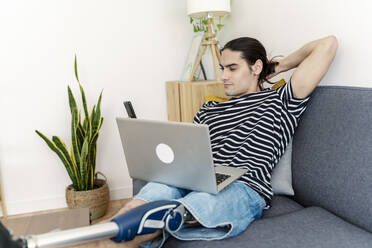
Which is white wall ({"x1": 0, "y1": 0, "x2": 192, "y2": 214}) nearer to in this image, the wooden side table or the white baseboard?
the white baseboard

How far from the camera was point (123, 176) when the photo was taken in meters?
2.86

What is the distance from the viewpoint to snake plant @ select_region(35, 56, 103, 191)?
237 cm

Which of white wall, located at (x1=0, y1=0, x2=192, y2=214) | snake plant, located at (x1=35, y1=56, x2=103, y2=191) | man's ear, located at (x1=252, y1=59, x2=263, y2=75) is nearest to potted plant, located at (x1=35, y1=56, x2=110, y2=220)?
snake plant, located at (x1=35, y1=56, x2=103, y2=191)

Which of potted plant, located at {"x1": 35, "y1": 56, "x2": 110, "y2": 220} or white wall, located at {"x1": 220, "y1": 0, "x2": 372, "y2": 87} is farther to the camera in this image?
potted plant, located at {"x1": 35, "y1": 56, "x2": 110, "y2": 220}

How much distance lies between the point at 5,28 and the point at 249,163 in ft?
6.45

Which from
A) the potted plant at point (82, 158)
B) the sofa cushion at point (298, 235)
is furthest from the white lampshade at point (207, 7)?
the sofa cushion at point (298, 235)

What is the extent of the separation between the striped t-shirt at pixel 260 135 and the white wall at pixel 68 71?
127 centimetres

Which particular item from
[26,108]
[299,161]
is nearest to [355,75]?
[299,161]

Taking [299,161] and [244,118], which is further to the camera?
[244,118]

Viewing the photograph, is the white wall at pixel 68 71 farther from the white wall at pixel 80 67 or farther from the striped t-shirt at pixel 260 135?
the striped t-shirt at pixel 260 135

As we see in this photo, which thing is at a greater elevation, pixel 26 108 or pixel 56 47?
pixel 56 47

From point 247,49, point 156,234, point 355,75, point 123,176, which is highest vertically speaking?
point 247,49

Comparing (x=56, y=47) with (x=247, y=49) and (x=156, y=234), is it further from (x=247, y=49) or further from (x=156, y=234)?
(x=156, y=234)

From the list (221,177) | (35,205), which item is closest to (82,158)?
(35,205)
